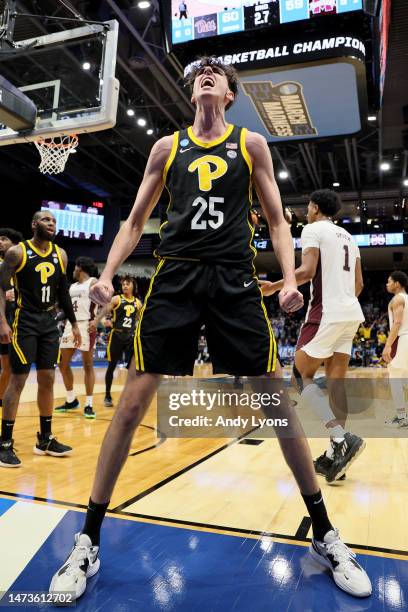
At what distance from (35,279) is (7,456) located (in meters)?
1.35

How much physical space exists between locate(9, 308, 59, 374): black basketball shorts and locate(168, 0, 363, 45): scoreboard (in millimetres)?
4064

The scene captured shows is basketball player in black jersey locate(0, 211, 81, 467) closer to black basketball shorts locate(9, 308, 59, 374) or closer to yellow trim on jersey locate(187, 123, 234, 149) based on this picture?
black basketball shorts locate(9, 308, 59, 374)

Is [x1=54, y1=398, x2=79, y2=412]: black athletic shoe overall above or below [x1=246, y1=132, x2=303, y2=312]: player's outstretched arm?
below

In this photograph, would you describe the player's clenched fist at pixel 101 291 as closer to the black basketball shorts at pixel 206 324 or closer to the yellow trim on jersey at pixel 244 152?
the black basketball shorts at pixel 206 324

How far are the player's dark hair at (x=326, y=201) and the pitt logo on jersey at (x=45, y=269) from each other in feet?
7.02

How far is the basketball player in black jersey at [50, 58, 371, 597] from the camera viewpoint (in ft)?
5.91

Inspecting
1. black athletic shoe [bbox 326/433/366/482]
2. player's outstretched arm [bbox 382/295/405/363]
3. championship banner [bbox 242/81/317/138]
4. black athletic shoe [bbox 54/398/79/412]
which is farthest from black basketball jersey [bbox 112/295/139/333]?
black athletic shoe [bbox 326/433/366/482]

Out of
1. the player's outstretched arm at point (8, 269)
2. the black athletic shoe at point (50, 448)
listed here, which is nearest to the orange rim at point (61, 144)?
the player's outstretched arm at point (8, 269)

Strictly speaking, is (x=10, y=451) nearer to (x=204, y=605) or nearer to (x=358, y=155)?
(x=204, y=605)

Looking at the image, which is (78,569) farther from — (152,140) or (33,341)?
(152,140)

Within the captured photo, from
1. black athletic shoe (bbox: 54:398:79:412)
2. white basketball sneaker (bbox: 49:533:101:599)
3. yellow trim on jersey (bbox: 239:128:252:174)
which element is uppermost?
yellow trim on jersey (bbox: 239:128:252:174)

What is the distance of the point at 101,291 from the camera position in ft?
5.84

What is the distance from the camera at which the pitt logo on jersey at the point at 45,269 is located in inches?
Result: 145

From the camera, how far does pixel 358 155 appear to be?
18453mm
